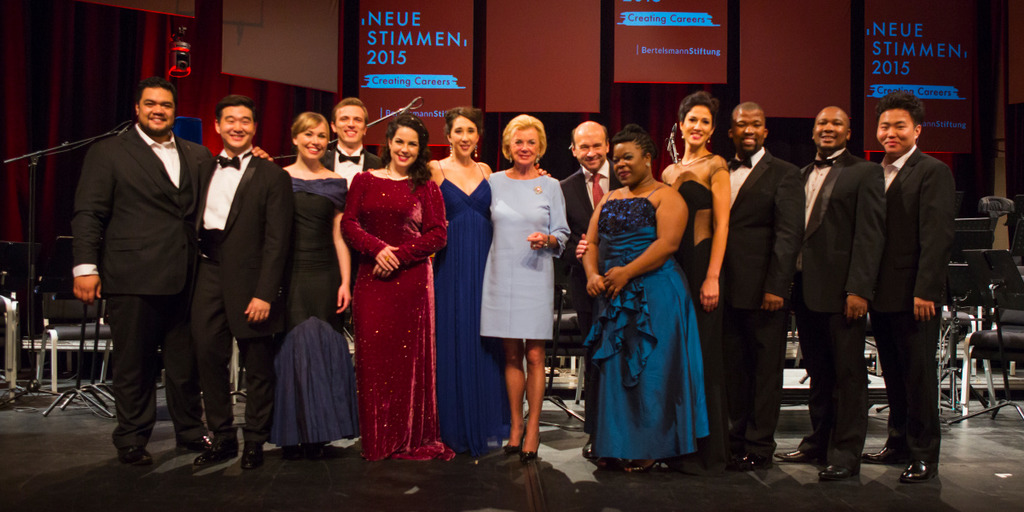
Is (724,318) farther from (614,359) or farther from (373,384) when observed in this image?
(373,384)

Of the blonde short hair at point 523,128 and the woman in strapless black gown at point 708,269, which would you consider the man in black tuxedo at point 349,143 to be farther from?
the woman in strapless black gown at point 708,269

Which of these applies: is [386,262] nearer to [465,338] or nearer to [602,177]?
[465,338]

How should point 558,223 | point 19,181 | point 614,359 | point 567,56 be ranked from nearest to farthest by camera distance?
1. point 614,359
2. point 558,223
3. point 19,181
4. point 567,56

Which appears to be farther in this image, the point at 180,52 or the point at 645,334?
the point at 180,52

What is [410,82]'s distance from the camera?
7.89m

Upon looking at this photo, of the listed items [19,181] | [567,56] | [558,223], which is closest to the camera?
[558,223]

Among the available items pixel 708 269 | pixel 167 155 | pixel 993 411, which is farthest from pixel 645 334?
pixel 993 411

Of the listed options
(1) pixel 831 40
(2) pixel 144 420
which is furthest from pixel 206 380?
(1) pixel 831 40

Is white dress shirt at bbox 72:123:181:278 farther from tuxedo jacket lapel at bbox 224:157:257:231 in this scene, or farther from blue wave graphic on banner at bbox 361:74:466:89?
blue wave graphic on banner at bbox 361:74:466:89

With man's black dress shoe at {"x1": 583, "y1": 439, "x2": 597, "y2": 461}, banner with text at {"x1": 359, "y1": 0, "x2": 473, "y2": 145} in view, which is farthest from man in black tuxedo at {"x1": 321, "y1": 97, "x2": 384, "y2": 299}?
banner with text at {"x1": 359, "y1": 0, "x2": 473, "y2": 145}

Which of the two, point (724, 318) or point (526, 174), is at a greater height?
point (526, 174)

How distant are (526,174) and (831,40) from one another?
220 inches

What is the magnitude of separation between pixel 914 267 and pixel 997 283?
202 centimetres

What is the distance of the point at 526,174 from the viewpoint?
12.3ft
